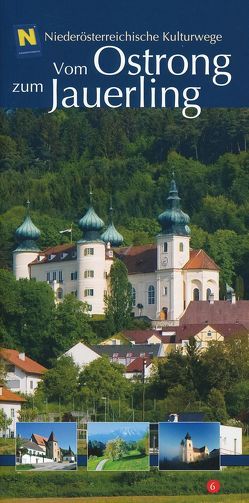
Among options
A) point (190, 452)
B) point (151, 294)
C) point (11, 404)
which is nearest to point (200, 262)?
point (151, 294)

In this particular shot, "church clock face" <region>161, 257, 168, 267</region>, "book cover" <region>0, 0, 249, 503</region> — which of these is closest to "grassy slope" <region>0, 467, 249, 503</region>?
"book cover" <region>0, 0, 249, 503</region>

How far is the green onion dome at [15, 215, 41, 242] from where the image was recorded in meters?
25.6

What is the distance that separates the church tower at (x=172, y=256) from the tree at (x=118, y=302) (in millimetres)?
915

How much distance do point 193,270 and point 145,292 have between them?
0.83 meters

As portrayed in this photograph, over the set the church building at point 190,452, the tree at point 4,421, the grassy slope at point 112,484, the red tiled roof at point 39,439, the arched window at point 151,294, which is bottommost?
the grassy slope at point 112,484

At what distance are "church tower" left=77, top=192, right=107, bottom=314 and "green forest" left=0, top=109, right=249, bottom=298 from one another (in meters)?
0.21

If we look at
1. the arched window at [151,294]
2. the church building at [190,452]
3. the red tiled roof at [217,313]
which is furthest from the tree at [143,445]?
the arched window at [151,294]

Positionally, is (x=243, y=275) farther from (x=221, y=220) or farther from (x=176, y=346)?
(x=176, y=346)

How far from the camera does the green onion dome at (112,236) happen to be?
26997 mm

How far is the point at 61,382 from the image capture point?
22469 mm

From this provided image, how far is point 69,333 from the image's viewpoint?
973 inches

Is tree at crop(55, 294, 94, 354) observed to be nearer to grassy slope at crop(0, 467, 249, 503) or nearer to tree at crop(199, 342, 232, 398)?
tree at crop(199, 342, 232, 398)

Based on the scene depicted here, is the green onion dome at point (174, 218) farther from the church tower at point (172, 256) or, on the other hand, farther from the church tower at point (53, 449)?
the church tower at point (53, 449)

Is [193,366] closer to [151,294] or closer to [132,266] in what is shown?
[151,294]
